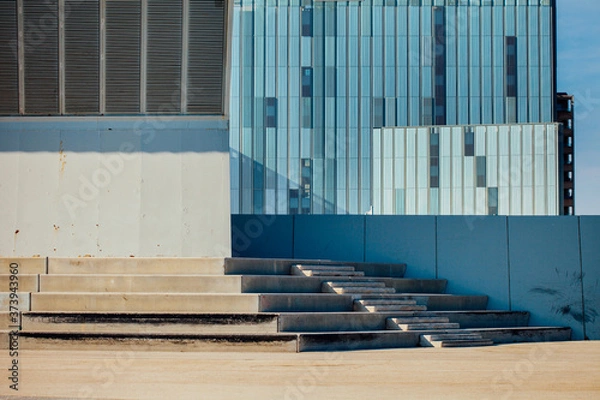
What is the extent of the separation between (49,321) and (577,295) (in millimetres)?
10486

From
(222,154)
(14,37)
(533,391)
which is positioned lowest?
(533,391)

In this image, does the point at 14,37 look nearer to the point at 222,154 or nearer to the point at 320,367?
the point at 222,154

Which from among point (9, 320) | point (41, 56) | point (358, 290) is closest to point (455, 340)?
point (358, 290)

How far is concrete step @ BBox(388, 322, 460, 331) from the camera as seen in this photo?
1608 centimetres

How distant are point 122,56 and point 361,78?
46507mm

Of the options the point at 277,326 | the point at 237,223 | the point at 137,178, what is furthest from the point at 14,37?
the point at 277,326

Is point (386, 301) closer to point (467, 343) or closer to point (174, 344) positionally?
point (467, 343)

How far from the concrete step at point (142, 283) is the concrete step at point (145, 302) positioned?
0.53 meters

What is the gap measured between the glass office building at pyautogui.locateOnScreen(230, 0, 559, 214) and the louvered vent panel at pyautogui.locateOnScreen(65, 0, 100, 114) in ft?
146

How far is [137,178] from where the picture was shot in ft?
60.9

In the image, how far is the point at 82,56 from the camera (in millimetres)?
18797

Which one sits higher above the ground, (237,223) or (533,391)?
(237,223)

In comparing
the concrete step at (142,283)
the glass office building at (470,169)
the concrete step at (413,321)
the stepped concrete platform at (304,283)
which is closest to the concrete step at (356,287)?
the stepped concrete platform at (304,283)

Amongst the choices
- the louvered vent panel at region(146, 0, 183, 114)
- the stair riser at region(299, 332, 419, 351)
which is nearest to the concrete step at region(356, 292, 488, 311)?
the stair riser at region(299, 332, 419, 351)
